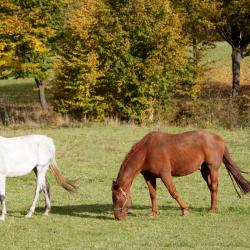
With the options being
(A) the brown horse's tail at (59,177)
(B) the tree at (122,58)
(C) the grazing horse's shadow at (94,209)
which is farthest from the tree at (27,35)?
(A) the brown horse's tail at (59,177)

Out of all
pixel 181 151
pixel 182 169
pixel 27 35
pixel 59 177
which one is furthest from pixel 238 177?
pixel 27 35

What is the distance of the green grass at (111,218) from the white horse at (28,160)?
56 centimetres

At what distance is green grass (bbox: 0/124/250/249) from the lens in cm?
988

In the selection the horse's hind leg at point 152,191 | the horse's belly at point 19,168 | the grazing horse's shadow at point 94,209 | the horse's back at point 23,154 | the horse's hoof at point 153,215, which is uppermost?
the horse's back at point 23,154

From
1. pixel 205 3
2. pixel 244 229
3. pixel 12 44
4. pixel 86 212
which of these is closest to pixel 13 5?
pixel 12 44

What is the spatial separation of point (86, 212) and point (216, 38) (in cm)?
2832

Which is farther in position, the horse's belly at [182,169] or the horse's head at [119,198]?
the horse's belly at [182,169]

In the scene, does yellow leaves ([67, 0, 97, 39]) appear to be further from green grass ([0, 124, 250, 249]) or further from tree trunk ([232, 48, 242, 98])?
green grass ([0, 124, 250, 249])

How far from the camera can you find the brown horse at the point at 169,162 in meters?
11.4

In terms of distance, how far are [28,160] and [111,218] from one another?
6.67ft

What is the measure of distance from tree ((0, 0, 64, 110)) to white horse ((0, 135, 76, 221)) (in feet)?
75.0

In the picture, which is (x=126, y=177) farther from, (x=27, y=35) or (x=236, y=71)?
(x=236, y=71)

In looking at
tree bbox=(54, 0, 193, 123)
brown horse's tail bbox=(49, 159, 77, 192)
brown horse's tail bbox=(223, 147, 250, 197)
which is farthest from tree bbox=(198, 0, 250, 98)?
brown horse's tail bbox=(49, 159, 77, 192)

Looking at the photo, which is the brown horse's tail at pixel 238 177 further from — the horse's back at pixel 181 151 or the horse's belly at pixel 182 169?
the horse's belly at pixel 182 169
